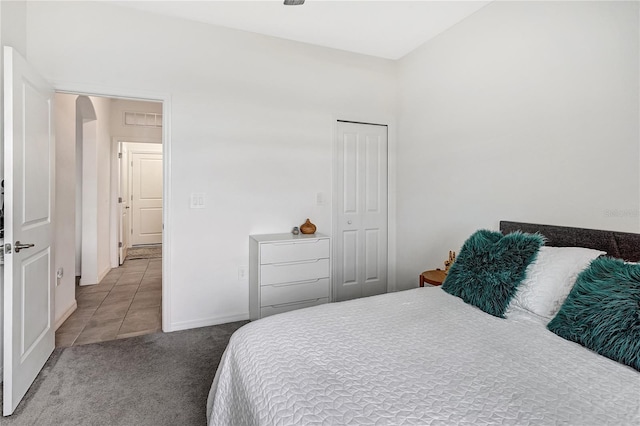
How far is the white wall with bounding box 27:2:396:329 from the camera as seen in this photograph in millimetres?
2600

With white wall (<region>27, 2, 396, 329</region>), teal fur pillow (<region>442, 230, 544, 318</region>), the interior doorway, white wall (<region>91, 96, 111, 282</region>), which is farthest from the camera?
white wall (<region>91, 96, 111, 282</region>)

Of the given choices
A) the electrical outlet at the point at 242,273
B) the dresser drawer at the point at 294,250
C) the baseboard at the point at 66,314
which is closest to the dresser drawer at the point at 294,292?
the dresser drawer at the point at 294,250

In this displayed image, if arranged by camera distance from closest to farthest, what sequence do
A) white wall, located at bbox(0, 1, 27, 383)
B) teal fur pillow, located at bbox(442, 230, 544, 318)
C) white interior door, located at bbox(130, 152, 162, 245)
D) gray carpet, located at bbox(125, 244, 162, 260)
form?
1. teal fur pillow, located at bbox(442, 230, 544, 318)
2. white wall, located at bbox(0, 1, 27, 383)
3. gray carpet, located at bbox(125, 244, 162, 260)
4. white interior door, located at bbox(130, 152, 162, 245)

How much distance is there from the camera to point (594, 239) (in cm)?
191

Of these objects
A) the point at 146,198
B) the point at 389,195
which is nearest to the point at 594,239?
the point at 389,195

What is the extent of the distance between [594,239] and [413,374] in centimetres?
159

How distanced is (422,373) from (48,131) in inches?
112

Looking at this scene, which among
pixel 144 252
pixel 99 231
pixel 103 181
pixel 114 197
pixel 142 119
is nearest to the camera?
pixel 99 231

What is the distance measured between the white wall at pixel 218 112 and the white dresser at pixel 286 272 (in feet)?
0.85

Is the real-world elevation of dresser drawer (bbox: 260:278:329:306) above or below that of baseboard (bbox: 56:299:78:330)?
above

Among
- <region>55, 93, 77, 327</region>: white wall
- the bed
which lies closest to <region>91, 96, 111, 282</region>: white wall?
<region>55, 93, 77, 327</region>: white wall

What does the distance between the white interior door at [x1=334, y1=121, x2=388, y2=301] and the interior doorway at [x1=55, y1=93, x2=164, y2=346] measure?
6.18ft

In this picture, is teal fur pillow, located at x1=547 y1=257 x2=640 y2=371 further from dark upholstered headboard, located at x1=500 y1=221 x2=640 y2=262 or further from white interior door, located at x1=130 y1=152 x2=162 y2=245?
white interior door, located at x1=130 y1=152 x2=162 y2=245

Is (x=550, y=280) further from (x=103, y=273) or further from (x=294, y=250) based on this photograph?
(x=103, y=273)
